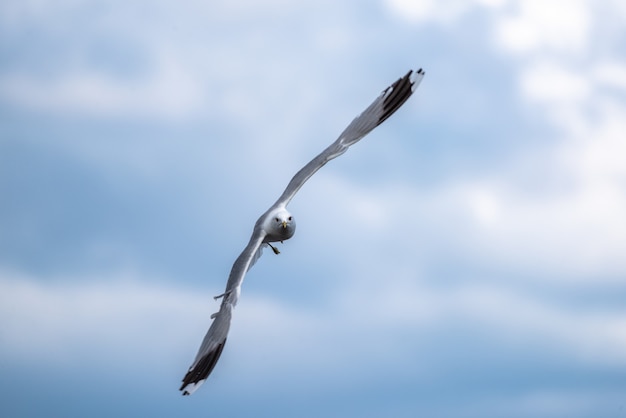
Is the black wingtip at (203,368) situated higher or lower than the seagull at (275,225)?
lower

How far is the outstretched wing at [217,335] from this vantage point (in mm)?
19219

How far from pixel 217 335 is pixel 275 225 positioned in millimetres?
3011

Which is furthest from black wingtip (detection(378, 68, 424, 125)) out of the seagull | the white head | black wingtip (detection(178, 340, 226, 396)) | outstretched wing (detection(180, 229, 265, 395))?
black wingtip (detection(178, 340, 226, 396))

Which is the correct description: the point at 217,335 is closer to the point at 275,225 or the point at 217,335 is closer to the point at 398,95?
the point at 275,225

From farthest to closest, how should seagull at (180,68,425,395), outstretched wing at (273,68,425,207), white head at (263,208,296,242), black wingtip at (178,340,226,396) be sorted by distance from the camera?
outstretched wing at (273,68,425,207), white head at (263,208,296,242), seagull at (180,68,425,395), black wingtip at (178,340,226,396)

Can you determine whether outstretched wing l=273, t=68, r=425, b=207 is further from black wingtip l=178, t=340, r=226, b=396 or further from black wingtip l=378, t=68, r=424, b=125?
black wingtip l=178, t=340, r=226, b=396

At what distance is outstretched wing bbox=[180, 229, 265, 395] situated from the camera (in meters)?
19.2

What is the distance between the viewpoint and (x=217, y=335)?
1972 cm

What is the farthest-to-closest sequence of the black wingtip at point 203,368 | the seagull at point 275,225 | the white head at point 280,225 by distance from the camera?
the white head at point 280,225 < the seagull at point 275,225 < the black wingtip at point 203,368

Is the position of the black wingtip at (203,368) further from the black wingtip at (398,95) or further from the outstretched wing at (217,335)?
the black wingtip at (398,95)

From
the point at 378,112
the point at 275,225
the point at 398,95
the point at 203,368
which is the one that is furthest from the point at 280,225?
the point at 398,95

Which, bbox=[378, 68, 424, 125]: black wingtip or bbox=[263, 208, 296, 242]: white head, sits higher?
bbox=[378, 68, 424, 125]: black wingtip

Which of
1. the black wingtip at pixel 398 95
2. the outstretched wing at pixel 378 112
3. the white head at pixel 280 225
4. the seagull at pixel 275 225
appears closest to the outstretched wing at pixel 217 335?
the seagull at pixel 275 225

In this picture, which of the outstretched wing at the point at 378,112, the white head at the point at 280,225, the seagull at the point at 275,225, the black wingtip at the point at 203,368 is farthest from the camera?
the outstretched wing at the point at 378,112
